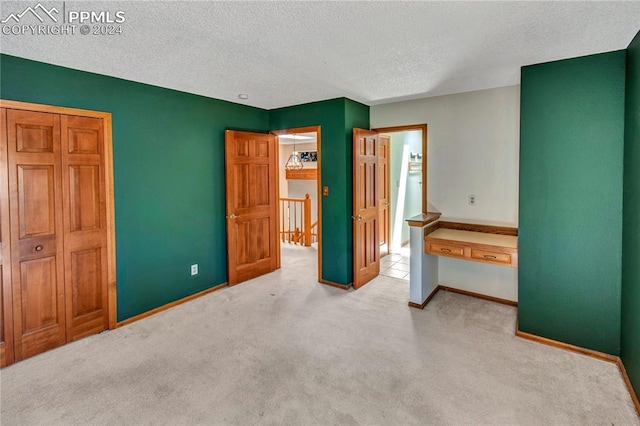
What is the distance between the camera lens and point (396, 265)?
525 centimetres

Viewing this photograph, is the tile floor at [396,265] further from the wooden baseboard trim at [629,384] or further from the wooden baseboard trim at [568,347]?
the wooden baseboard trim at [629,384]

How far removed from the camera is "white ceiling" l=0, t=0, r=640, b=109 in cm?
188

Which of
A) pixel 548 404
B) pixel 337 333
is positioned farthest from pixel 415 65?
pixel 548 404

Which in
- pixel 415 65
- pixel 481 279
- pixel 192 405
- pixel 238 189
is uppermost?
pixel 415 65

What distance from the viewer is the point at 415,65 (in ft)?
9.39

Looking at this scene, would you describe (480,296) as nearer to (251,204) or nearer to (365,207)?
(365,207)

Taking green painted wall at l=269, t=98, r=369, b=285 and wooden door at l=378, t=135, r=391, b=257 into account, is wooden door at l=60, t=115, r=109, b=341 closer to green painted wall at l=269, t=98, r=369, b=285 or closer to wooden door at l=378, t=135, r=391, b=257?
green painted wall at l=269, t=98, r=369, b=285

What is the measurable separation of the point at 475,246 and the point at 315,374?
1989mm

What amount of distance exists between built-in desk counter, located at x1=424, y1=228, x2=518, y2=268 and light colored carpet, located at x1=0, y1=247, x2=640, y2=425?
24.7 inches

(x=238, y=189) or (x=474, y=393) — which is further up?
(x=238, y=189)

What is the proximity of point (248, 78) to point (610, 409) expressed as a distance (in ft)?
12.2

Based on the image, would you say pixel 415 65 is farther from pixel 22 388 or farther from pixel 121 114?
pixel 22 388

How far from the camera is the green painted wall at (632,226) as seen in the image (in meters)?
2.16

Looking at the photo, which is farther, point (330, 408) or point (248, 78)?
point (248, 78)
